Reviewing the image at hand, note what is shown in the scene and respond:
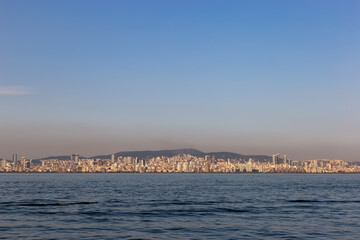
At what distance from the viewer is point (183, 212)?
55.5m

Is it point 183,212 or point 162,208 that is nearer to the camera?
point 183,212

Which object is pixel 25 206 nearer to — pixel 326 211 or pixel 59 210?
pixel 59 210

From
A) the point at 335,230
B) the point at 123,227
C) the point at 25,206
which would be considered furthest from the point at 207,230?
the point at 25,206

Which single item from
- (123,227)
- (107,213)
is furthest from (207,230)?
(107,213)

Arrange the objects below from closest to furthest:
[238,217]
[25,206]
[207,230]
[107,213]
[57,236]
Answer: [57,236], [207,230], [238,217], [107,213], [25,206]

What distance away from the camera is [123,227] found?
137 feet

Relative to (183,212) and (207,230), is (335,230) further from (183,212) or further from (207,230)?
(183,212)

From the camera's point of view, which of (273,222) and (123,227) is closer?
(123,227)

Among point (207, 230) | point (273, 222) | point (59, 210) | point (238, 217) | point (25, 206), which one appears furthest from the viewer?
point (25, 206)

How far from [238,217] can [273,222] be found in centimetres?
583

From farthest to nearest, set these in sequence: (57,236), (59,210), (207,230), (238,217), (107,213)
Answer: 1. (59,210)
2. (107,213)
3. (238,217)
4. (207,230)
5. (57,236)

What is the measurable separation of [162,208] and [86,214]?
13130 mm

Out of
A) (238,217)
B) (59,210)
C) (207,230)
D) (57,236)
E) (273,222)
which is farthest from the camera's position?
A: (59,210)

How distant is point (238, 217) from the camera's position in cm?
5031
